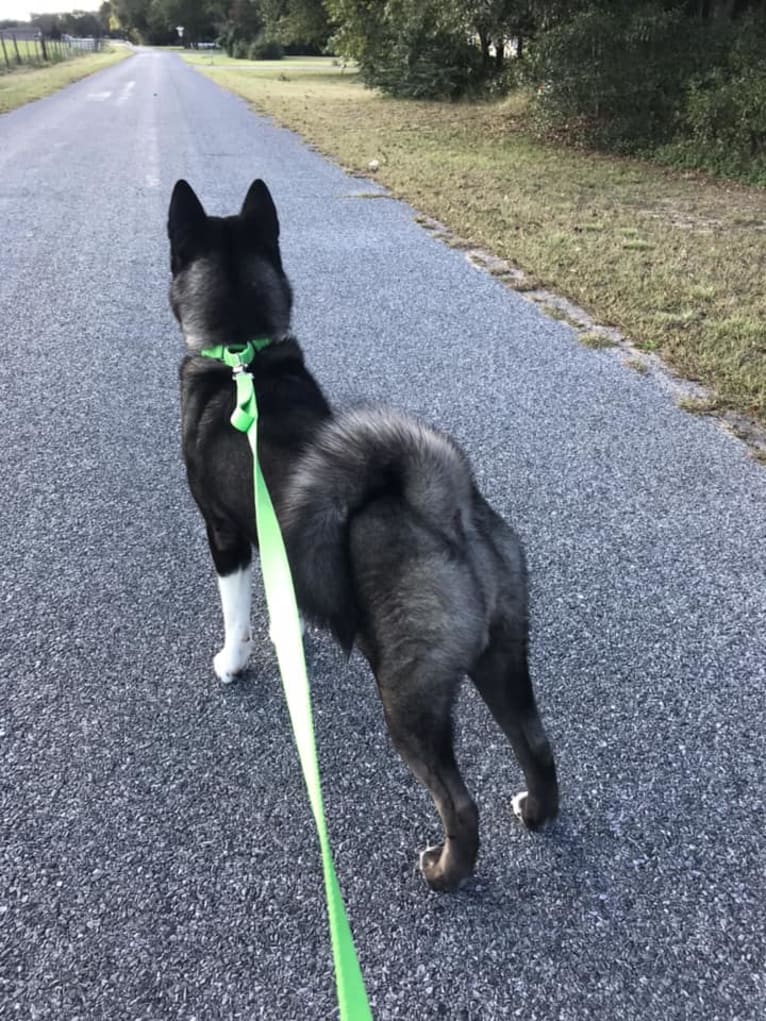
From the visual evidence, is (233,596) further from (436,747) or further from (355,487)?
(436,747)

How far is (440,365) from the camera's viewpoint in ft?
17.5

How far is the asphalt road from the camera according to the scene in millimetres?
1816

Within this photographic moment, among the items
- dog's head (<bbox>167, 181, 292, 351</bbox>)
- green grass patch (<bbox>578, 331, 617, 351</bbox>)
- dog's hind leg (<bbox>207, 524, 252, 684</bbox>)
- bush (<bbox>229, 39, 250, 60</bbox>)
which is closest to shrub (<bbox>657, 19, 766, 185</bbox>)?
green grass patch (<bbox>578, 331, 617, 351</bbox>)

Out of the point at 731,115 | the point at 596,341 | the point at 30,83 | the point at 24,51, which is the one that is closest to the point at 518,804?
the point at 596,341

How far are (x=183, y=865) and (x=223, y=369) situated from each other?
1.53 metres

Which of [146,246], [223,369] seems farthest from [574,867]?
[146,246]

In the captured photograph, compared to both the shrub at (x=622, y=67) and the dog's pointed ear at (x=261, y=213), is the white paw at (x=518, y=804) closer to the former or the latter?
the dog's pointed ear at (x=261, y=213)

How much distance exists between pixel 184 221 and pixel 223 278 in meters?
0.28

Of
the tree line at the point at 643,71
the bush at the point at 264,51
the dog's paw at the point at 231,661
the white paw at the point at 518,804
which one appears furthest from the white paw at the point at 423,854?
the bush at the point at 264,51

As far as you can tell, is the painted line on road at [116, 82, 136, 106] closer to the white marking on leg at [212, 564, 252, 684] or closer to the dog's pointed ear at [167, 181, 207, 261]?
the dog's pointed ear at [167, 181, 207, 261]

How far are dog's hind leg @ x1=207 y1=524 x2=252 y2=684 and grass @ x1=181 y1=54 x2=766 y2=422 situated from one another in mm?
3422

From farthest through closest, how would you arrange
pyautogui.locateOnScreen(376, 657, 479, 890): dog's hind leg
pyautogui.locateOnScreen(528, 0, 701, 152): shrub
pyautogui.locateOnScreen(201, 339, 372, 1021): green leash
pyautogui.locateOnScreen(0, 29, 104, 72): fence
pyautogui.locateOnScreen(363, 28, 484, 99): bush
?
pyautogui.locateOnScreen(0, 29, 104, 72): fence
pyautogui.locateOnScreen(363, 28, 484, 99): bush
pyautogui.locateOnScreen(528, 0, 701, 152): shrub
pyautogui.locateOnScreen(376, 657, 479, 890): dog's hind leg
pyautogui.locateOnScreen(201, 339, 372, 1021): green leash

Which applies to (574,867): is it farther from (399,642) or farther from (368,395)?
(368,395)

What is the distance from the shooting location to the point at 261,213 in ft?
9.01
